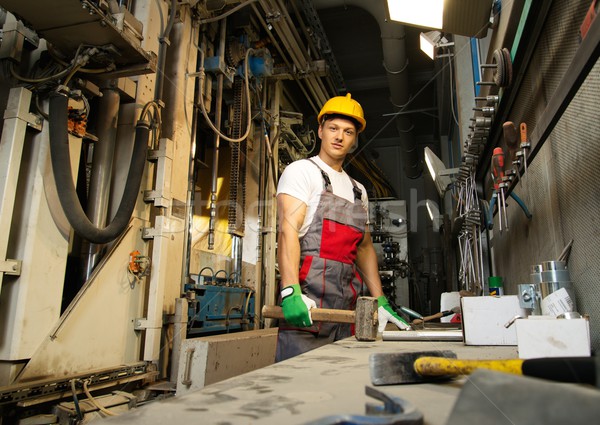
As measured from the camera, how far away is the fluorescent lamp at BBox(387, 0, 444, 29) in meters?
1.62

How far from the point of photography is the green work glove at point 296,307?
1.42 meters

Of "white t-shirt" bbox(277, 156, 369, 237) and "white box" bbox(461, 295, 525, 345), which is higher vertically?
"white t-shirt" bbox(277, 156, 369, 237)

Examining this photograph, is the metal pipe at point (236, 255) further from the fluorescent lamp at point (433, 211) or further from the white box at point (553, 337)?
the fluorescent lamp at point (433, 211)

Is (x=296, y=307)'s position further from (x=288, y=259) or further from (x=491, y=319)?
(x=491, y=319)

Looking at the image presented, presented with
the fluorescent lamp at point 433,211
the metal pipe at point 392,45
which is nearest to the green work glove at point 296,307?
the metal pipe at point 392,45

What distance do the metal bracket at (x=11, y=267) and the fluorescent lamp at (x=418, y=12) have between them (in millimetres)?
1782

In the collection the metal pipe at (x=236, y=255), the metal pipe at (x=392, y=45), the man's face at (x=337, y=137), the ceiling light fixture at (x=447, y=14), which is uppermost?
the metal pipe at (x=392, y=45)

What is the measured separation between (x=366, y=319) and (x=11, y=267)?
1256 millimetres

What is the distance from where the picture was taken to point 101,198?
6.45ft

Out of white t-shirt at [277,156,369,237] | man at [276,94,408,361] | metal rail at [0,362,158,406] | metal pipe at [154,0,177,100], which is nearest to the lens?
metal rail at [0,362,158,406]

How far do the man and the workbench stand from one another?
2.49 ft

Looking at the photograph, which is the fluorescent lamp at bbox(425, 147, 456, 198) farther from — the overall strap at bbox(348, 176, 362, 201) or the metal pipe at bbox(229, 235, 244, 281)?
the metal pipe at bbox(229, 235, 244, 281)

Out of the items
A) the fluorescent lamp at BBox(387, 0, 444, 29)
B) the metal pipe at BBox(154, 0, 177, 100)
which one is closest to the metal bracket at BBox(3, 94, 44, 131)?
the metal pipe at BBox(154, 0, 177, 100)

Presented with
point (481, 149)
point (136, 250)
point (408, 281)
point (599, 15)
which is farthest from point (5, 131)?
point (408, 281)
